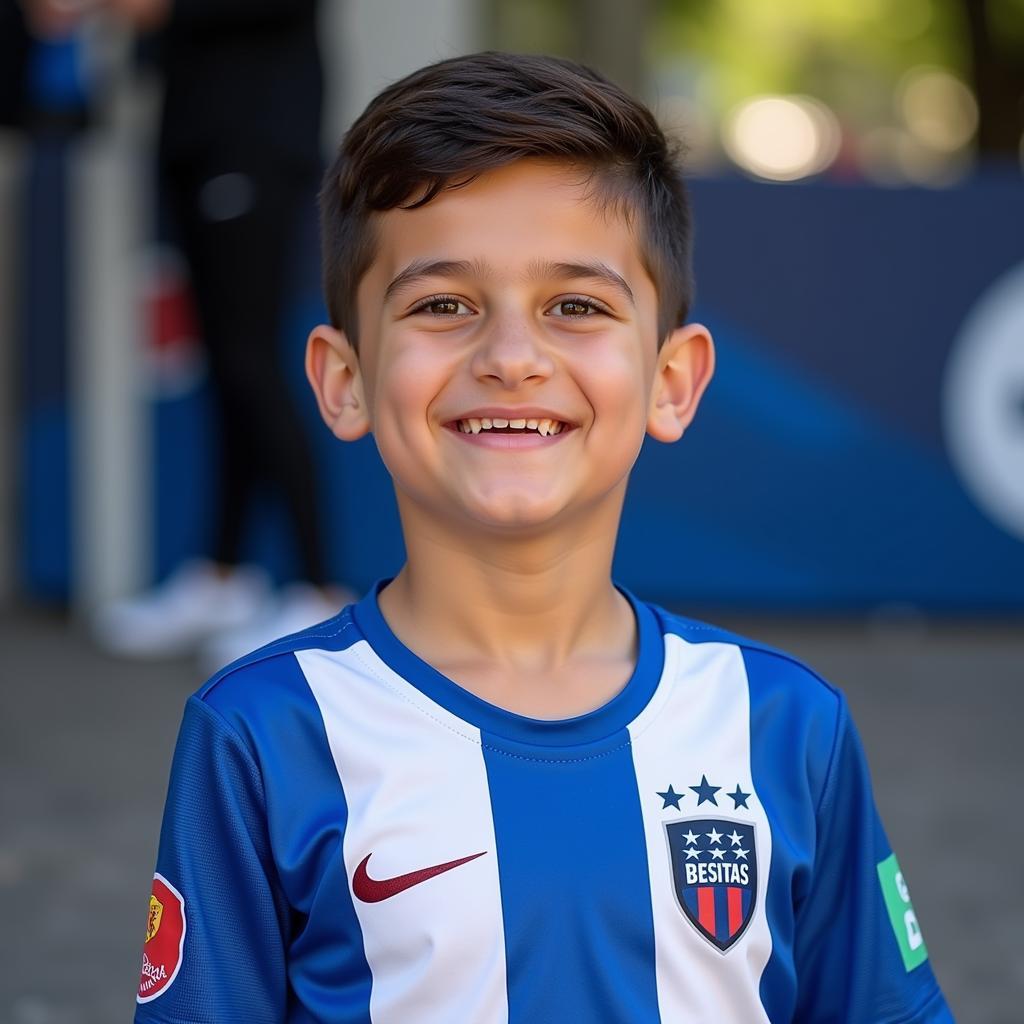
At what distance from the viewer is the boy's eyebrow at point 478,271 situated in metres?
1.28

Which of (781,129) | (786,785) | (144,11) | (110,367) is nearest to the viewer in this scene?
(786,785)

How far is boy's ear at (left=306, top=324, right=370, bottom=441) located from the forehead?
0.37 ft

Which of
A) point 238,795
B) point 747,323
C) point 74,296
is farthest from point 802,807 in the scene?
point 74,296

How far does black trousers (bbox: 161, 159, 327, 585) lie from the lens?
3543 mm

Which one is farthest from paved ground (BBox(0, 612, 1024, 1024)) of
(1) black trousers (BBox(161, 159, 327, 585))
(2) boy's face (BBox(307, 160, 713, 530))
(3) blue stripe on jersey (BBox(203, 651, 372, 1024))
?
(2) boy's face (BBox(307, 160, 713, 530))

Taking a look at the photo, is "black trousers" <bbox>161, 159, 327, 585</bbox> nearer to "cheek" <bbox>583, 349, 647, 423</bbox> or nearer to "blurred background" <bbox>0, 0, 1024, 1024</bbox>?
"blurred background" <bbox>0, 0, 1024, 1024</bbox>

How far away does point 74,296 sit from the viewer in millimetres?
4266

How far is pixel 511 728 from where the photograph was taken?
4.19 ft

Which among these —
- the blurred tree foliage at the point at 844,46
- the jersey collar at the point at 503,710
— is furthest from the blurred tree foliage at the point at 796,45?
the jersey collar at the point at 503,710

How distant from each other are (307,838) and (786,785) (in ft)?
1.34

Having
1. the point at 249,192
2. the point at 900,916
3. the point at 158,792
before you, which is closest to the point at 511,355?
the point at 900,916

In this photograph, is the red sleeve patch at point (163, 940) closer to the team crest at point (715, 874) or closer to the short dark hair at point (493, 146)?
the team crest at point (715, 874)

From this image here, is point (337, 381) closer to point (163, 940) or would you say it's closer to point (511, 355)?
point (511, 355)

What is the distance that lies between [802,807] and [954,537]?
309cm
